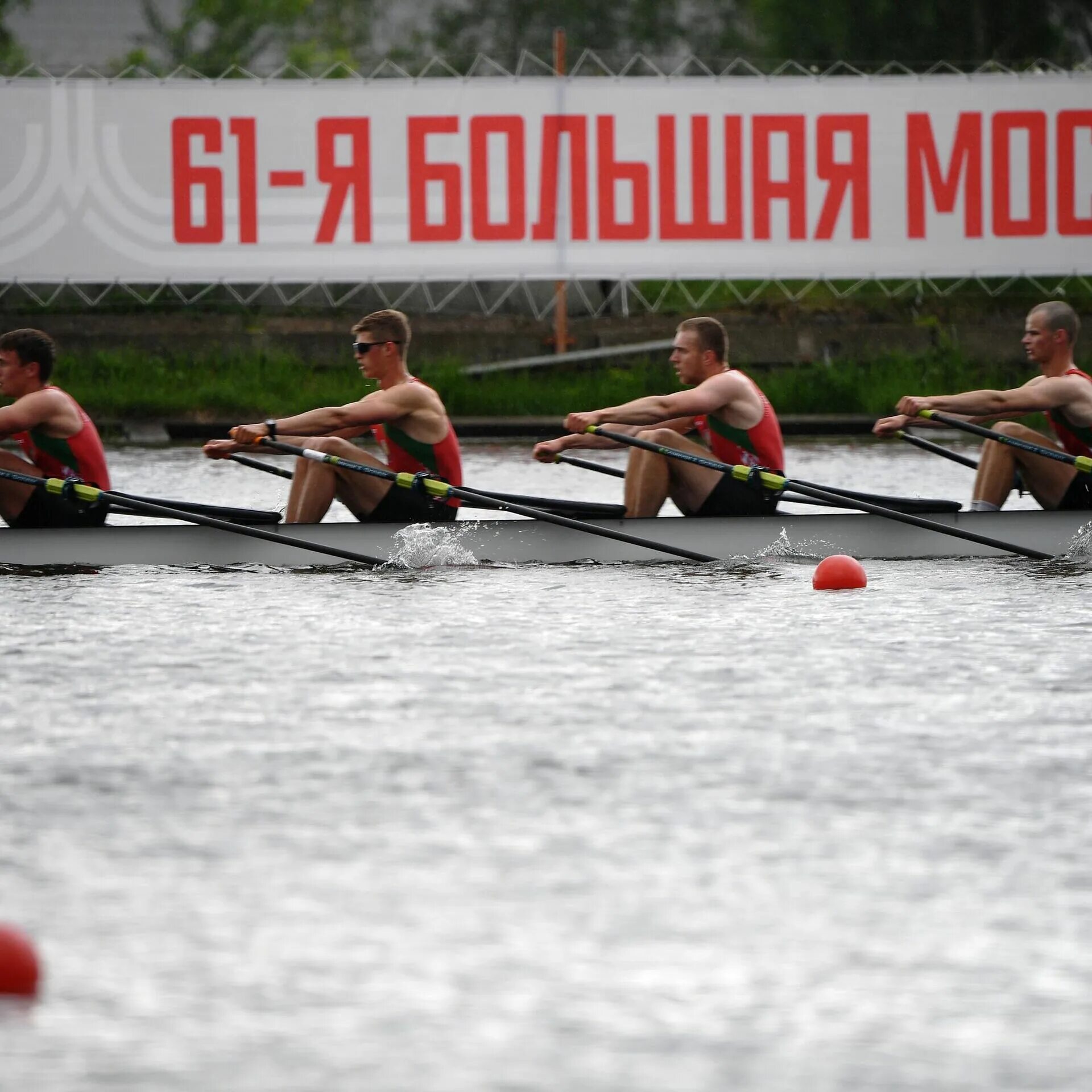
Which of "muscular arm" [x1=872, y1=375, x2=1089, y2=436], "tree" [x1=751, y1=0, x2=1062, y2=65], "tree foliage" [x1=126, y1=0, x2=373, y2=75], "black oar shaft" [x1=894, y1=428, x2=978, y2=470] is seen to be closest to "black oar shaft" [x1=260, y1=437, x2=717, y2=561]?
"muscular arm" [x1=872, y1=375, x2=1089, y2=436]

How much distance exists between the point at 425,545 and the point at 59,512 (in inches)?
67.3

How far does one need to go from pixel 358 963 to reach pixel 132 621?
4.83 metres

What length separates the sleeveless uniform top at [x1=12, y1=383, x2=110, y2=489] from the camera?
10773 millimetres

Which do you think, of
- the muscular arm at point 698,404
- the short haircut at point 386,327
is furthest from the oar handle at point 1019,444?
the short haircut at point 386,327

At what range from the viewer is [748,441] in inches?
450

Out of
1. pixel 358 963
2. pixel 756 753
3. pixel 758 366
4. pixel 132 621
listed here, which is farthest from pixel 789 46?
pixel 358 963

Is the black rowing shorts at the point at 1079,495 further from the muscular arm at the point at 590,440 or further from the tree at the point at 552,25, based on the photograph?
the tree at the point at 552,25

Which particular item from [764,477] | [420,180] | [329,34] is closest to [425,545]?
[764,477]

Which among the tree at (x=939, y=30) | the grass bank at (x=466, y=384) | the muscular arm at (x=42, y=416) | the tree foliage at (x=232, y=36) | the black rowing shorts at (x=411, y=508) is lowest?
the grass bank at (x=466, y=384)

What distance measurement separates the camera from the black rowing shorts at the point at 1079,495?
11445 millimetres

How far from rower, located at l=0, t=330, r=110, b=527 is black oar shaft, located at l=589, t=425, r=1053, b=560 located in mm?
2406

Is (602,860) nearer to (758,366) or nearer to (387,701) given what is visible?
(387,701)

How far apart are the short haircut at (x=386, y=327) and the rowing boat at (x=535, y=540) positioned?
3.06 feet

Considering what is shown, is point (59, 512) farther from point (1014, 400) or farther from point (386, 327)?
point (1014, 400)
